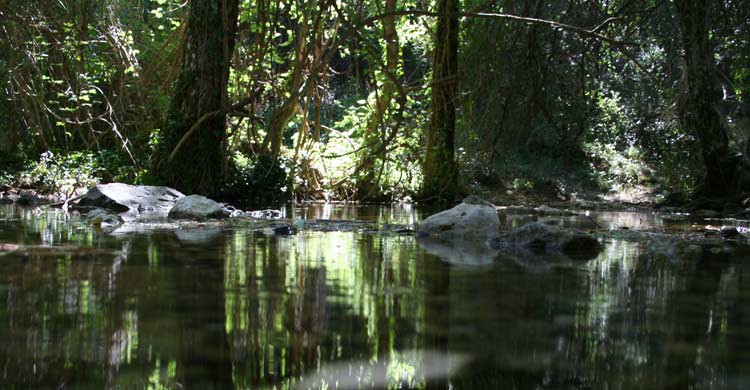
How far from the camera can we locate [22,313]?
2090 mm

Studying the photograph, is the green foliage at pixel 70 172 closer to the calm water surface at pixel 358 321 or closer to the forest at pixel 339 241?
the forest at pixel 339 241

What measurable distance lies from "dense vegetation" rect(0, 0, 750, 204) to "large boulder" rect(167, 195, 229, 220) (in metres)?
1.25

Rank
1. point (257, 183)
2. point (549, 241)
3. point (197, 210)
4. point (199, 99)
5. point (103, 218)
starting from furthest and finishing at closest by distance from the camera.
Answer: point (257, 183), point (199, 99), point (197, 210), point (103, 218), point (549, 241)

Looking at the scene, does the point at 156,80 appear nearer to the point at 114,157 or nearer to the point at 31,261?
the point at 114,157

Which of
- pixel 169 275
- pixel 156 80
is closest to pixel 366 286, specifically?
pixel 169 275

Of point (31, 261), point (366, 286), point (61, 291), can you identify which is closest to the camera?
point (61, 291)

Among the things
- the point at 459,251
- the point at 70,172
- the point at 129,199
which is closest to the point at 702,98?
the point at 459,251

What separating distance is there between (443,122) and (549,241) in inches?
233

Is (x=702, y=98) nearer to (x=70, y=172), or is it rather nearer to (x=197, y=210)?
(x=197, y=210)

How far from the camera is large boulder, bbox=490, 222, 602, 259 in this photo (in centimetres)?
425

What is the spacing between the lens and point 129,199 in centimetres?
679

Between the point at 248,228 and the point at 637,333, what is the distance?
3.39 meters

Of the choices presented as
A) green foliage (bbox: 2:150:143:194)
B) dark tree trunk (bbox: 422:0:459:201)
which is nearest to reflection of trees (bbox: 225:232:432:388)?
dark tree trunk (bbox: 422:0:459:201)

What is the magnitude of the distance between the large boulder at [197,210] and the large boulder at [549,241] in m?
2.37
